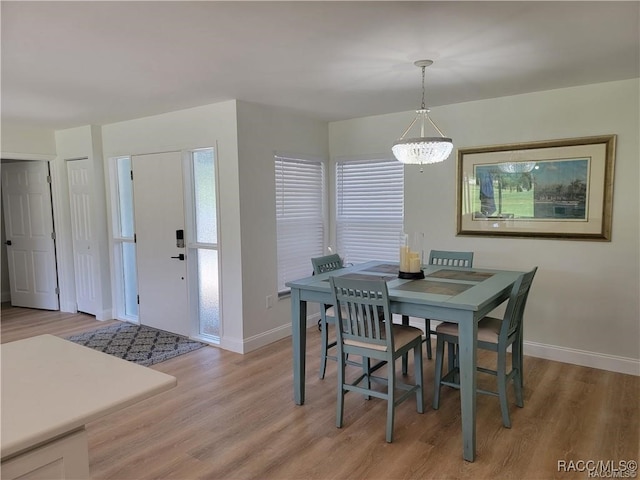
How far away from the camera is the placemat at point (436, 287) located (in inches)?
107

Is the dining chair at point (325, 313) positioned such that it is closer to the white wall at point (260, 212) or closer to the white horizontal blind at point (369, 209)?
the white wall at point (260, 212)

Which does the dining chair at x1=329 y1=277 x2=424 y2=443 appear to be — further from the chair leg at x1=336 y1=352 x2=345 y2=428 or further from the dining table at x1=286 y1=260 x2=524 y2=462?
the dining table at x1=286 y1=260 x2=524 y2=462

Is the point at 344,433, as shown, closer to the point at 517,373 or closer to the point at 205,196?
the point at 517,373

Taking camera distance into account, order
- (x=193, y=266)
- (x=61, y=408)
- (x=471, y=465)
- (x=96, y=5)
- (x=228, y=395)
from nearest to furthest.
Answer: (x=61, y=408) → (x=96, y=5) → (x=471, y=465) → (x=228, y=395) → (x=193, y=266)

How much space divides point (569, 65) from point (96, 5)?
2898mm

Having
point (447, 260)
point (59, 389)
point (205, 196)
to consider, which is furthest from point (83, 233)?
point (59, 389)

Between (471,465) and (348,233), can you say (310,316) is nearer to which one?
(348,233)

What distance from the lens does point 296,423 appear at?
281 centimetres

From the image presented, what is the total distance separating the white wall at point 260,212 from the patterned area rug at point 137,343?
2.19 feet

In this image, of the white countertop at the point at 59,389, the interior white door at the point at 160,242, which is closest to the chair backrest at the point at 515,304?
the white countertop at the point at 59,389

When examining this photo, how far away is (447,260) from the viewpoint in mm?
3846

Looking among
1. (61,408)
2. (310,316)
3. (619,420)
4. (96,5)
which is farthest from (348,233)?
(61,408)

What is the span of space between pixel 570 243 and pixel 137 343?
4.14 meters

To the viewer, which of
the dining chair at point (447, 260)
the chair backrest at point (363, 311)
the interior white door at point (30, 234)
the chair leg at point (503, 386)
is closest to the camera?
the chair backrest at point (363, 311)
